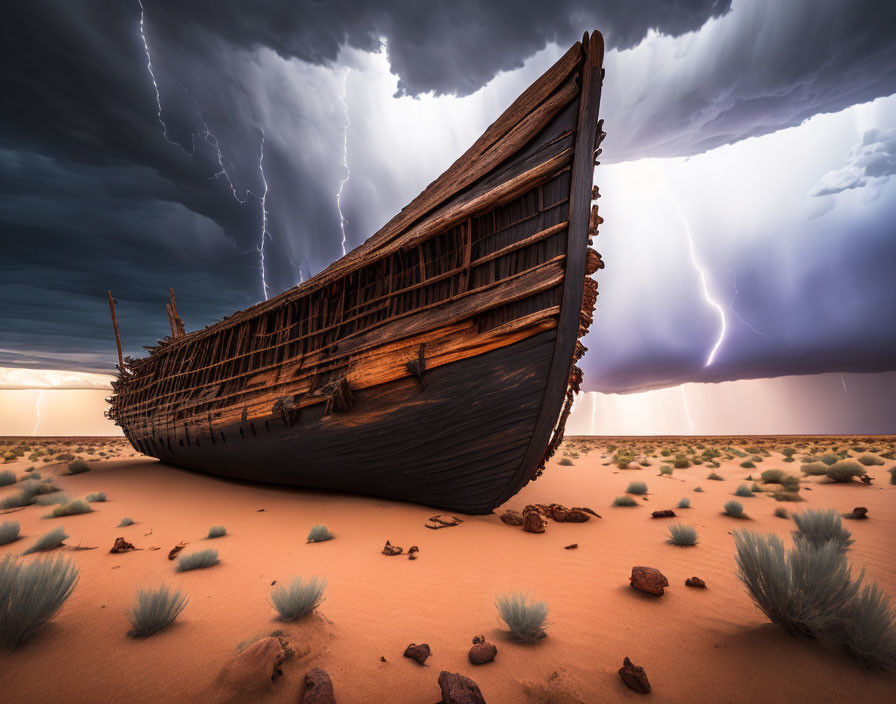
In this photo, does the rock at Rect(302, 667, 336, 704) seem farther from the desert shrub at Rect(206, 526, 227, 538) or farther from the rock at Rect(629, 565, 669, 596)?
the desert shrub at Rect(206, 526, 227, 538)

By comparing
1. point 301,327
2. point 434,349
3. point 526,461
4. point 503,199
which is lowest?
point 526,461

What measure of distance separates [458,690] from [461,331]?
11.8 feet

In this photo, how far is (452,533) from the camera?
14.9 feet

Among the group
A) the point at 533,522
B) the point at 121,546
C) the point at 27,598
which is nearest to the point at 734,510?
the point at 533,522

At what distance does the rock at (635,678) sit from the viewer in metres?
1.83

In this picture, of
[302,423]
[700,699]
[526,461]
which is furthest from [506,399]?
[302,423]

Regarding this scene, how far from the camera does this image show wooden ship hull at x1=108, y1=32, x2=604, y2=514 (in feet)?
14.1

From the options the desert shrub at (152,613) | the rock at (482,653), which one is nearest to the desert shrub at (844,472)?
the rock at (482,653)

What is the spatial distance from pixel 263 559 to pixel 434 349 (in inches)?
123

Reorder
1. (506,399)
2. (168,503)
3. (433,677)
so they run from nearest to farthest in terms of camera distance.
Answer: (433,677)
(506,399)
(168,503)

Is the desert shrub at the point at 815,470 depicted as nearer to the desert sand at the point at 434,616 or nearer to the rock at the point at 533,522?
the desert sand at the point at 434,616

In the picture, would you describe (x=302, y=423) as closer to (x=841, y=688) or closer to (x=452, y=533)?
(x=452, y=533)

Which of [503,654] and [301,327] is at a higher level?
[301,327]

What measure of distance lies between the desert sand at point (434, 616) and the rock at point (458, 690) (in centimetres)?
9
